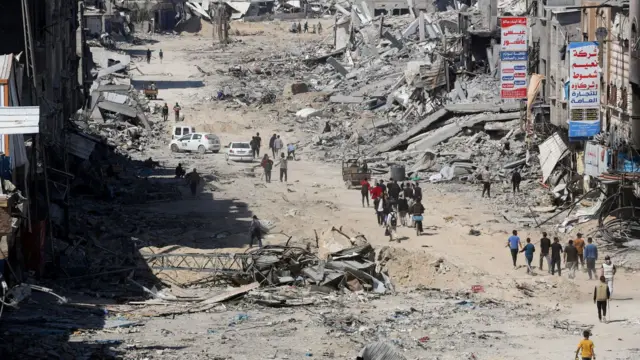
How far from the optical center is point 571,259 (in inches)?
1212

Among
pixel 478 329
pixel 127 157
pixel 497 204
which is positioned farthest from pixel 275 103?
pixel 478 329

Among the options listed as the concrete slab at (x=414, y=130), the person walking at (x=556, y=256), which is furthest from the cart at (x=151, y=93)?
the person walking at (x=556, y=256)

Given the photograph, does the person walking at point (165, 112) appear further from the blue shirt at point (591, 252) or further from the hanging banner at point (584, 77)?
the blue shirt at point (591, 252)

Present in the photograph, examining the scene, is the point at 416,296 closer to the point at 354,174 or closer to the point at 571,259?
the point at 571,259

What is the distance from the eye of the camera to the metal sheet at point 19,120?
24.0 m

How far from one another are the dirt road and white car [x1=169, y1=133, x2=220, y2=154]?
4.73 m

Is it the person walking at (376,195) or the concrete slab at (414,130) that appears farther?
the concrete slab at (414,130)

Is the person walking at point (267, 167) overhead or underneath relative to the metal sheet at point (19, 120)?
underneath

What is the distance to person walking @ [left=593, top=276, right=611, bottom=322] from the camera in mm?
25469

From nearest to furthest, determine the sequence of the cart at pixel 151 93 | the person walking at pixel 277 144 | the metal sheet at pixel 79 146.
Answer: the metal sheet at pixel 79 146, the person walking at pixel 277 144, the cart at pixel 151 93

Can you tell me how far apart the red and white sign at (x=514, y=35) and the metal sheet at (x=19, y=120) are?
24.9 metres

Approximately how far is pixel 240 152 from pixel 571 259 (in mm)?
25043

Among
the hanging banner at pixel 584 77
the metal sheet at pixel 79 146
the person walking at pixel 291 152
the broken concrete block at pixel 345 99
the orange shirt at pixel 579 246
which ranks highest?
the hanging banner at pixel 584 77

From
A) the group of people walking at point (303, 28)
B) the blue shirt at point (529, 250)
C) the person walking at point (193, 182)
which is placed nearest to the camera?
the blue shirt at point (529, 250)
